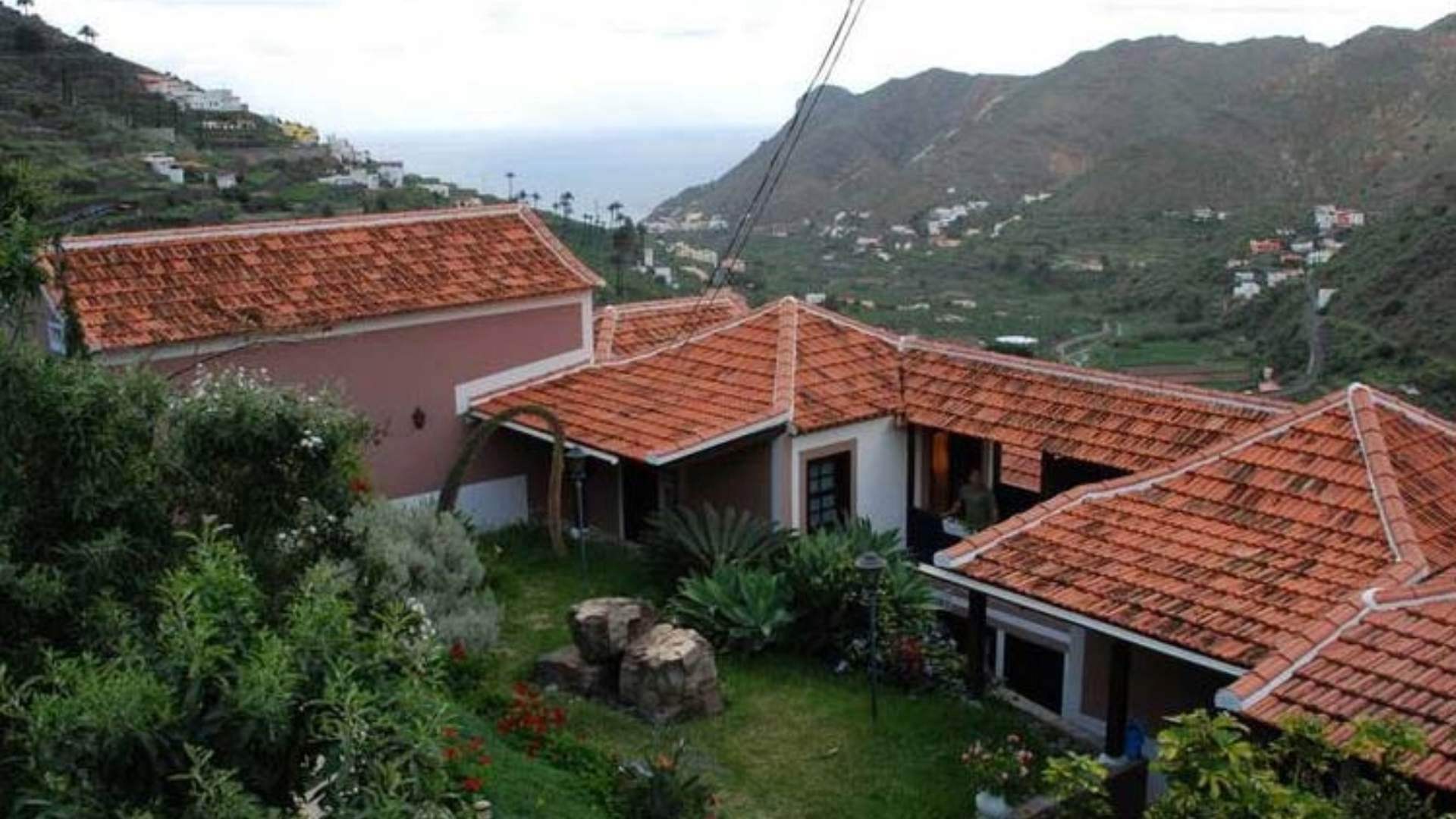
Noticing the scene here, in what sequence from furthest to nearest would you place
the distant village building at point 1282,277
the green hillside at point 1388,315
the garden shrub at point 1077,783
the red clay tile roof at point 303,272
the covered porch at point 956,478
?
the distant village building at point 1282,277
the green hillside at point 1388,315
the covered porch at point 956,478
the red clay tile roof at point 303,272
the garden shrub at point 1077,783

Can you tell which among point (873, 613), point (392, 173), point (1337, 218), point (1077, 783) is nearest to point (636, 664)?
point (873, 613)

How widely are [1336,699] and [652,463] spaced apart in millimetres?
7921

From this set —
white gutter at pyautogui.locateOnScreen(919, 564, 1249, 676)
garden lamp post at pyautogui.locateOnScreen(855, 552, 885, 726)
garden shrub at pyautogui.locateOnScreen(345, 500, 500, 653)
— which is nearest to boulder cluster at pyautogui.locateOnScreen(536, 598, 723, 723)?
garden shrub at pyautogui.locateOnScreen(345, 500, 500, 653)

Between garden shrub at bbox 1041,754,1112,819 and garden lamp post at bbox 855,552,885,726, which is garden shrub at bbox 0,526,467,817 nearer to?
garden shrub at bbox 1041,754,1112,819

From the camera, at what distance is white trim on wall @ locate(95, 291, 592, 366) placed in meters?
14.1

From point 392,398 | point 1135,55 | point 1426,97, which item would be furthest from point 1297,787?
point 1135,55

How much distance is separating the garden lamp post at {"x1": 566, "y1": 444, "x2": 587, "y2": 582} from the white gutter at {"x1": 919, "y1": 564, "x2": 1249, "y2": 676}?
15.6 ft

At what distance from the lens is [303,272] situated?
16219mm

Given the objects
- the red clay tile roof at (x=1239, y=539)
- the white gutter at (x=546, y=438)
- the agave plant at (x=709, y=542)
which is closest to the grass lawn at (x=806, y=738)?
the agave plant at (x=709, y=542)

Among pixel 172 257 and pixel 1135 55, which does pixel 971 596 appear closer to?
pixel 172 257

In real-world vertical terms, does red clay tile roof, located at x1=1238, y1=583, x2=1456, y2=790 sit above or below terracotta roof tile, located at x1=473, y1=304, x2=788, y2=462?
below

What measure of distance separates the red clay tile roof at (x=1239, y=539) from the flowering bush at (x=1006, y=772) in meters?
1.38

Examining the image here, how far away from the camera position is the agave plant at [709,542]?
14.0 metres

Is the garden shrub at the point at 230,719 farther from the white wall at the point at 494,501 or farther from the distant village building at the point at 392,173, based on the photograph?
the distant village building at the point at 392,173
